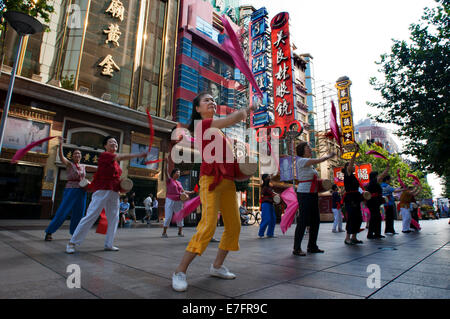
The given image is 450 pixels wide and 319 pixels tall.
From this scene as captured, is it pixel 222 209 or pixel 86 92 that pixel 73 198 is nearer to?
pixel 222 209

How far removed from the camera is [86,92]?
14891mm

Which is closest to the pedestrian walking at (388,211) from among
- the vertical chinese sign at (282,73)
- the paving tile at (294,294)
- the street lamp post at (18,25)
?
the paving tile at (294,294)

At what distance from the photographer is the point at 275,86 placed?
19297mm

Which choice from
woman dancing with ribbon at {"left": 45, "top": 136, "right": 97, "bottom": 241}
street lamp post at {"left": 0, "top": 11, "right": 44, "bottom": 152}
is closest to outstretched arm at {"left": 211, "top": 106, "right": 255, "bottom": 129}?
woman dancing with ribbon at {"left": 45, "top": 136, "right": 97, "bottom": 241}

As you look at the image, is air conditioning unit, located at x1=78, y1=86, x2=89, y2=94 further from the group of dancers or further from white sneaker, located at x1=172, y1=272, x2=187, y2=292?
white sneaker, located at x1=172, y1=272, x2=187, y2=292

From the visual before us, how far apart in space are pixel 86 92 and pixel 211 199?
50.3 ft

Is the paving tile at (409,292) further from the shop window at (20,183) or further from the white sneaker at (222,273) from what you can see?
the shop window at (20,183)

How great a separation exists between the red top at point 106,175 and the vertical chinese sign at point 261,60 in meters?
15.0

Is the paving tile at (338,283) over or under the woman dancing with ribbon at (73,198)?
under

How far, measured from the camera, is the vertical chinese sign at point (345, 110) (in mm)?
24266

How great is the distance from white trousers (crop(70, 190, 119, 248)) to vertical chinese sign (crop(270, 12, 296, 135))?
15569mm

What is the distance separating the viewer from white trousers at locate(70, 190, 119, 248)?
4.14 meters
